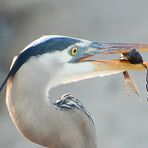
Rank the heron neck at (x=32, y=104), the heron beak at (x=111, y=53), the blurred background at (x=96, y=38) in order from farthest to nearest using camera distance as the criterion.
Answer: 1. the blurred background at (x=96, y=38)
2. the heron beak at (x=111, y=53)
3. the heron neck at (x=32, y=104)

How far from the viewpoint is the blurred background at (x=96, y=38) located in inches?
143

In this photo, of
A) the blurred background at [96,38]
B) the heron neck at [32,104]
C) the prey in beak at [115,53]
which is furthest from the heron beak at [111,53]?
the blurred background at [96,38]

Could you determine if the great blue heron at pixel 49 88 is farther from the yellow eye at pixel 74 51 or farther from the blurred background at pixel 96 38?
the blurred background at pixel 96 38

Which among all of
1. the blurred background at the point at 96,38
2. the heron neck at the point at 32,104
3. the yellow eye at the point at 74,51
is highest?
the yellow eye at the point at 74,51

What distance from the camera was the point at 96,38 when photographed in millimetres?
4496

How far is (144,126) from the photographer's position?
356 cm

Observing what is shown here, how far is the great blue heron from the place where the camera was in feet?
5.27

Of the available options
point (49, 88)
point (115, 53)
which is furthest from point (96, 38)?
point (49, 88)

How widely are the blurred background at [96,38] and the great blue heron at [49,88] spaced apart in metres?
1.59

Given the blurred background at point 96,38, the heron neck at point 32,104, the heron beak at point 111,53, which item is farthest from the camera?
the blurred background at point 96,38

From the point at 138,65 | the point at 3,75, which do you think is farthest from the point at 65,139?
the point at 3,75

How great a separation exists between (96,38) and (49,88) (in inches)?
112

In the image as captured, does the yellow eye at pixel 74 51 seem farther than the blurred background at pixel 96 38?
No

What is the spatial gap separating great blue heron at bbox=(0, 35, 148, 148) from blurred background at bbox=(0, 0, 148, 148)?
62.5 inches
